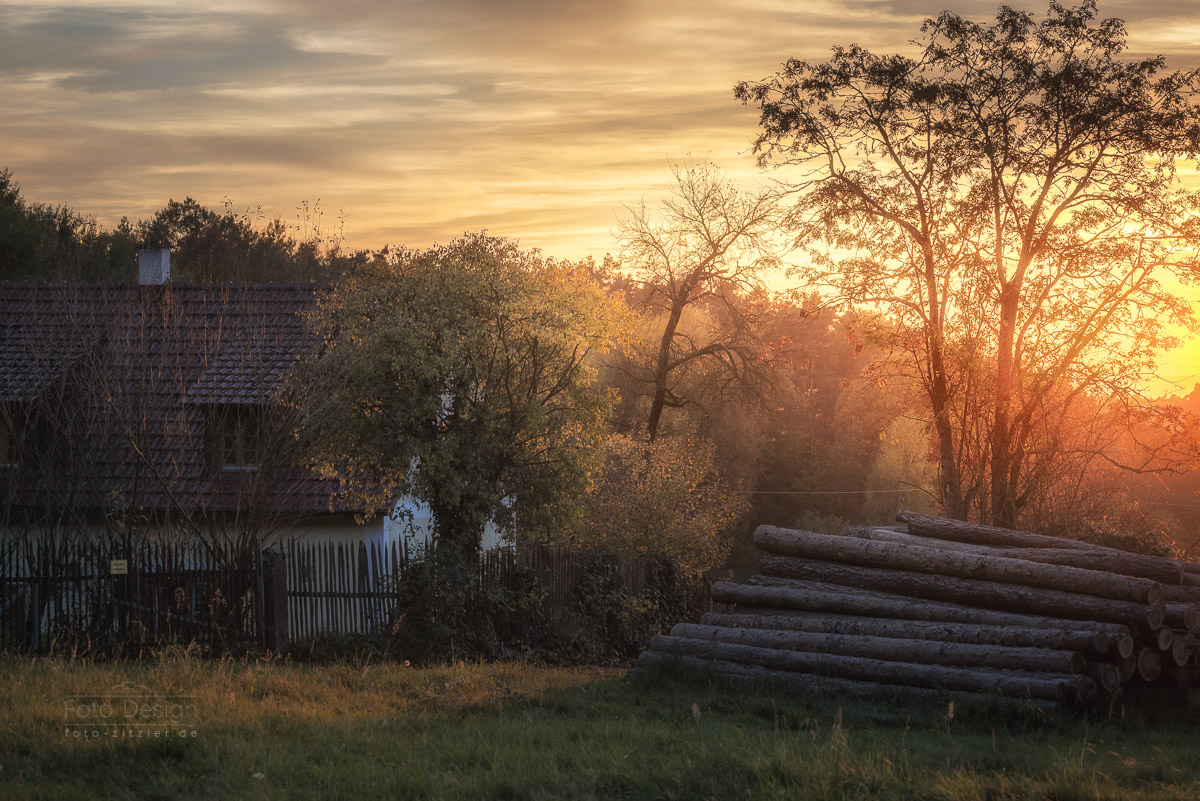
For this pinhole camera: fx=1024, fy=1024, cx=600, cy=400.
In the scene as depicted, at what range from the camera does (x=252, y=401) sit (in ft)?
62.2

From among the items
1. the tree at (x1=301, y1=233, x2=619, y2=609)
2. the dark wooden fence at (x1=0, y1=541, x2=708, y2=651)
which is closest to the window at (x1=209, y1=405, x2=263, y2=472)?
the tree at (x1=301, y1=233, x2=619, y2=609)

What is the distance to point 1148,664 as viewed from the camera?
39.0 feet

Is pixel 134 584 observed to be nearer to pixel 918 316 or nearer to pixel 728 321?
pixel 918 316

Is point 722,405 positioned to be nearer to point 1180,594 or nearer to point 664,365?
point 664,365

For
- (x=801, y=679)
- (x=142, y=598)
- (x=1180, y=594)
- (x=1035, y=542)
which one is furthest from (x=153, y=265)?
(x=1180, y=594)

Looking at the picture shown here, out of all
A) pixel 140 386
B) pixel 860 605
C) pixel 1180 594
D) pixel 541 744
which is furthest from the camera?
pixel 140 386

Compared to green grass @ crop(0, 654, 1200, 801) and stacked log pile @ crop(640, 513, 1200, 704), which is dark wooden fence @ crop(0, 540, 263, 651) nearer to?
green grass @ crop(0, 654, 1200, 801)

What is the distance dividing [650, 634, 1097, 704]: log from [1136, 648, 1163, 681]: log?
3.23ft

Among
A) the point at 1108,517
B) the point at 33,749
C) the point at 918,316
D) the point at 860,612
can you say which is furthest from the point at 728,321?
the point at 33,749

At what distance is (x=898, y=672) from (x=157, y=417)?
40.9 feet

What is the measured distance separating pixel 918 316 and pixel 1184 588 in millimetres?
10072

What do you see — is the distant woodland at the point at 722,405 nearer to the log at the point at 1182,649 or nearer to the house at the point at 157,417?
the house at the point at 157,417

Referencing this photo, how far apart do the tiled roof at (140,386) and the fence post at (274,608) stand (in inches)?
54.2

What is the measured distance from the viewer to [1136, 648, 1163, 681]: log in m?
11.8
